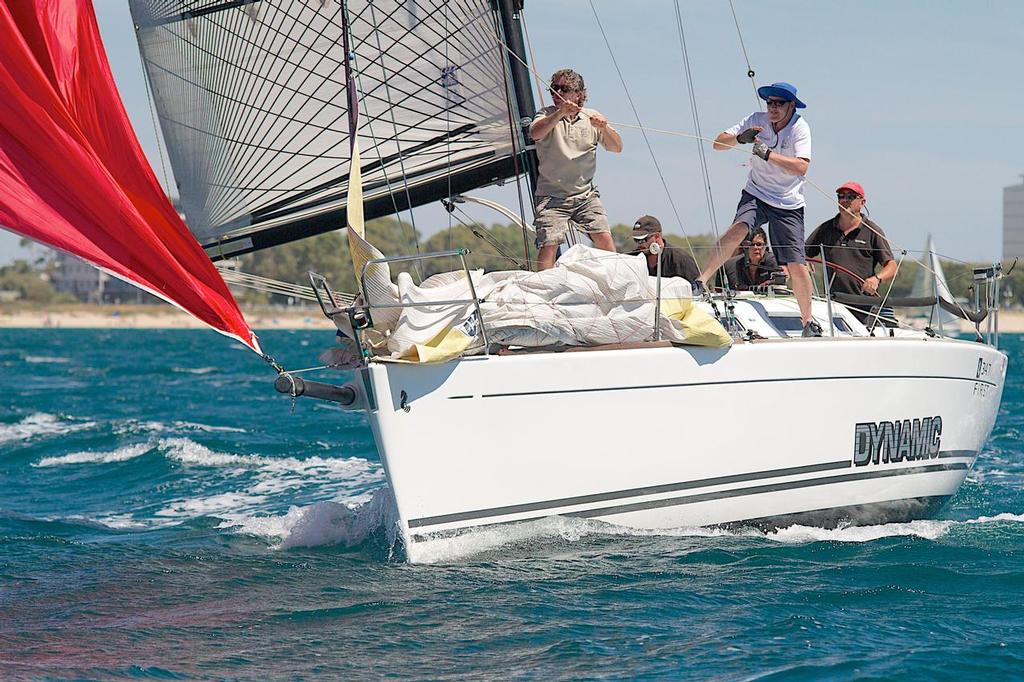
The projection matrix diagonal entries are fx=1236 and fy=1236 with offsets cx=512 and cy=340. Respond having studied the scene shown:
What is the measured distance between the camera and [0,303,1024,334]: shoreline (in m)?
100

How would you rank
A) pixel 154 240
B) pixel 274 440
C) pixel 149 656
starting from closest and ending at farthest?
pixel 149 656 < pixel 154 240 < pixel 274 440

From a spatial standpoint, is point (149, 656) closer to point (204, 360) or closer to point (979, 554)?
point (979, 554)

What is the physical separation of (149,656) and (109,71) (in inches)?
106

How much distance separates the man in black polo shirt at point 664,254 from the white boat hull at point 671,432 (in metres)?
1.26

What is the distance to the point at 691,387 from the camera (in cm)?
615

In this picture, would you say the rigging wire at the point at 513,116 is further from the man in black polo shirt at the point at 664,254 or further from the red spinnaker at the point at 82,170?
the red spinnaker at the point at 82,170

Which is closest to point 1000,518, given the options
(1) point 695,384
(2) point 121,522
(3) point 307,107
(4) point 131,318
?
(1) point 695,384

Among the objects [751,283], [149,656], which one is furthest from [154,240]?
[751,283]

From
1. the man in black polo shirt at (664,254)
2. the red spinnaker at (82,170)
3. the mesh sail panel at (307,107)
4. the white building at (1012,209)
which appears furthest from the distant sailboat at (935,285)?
the white building at (1012,209)

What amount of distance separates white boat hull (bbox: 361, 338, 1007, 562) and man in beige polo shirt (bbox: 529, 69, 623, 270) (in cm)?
123

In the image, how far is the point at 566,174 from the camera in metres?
7.00

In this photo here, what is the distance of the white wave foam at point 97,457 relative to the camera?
36.9 feet

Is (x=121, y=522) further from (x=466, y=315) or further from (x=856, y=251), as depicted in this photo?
(x=856, y=251)

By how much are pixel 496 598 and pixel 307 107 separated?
3433 mm
